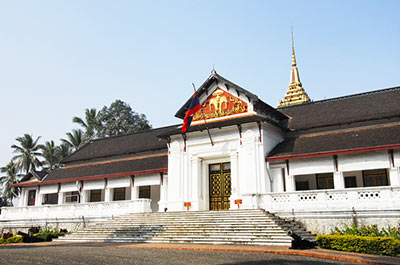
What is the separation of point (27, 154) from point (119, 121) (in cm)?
1358

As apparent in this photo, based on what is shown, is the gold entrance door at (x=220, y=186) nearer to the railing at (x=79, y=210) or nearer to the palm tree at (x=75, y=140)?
the railing at (x=79, y=210)

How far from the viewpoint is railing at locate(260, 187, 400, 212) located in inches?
620

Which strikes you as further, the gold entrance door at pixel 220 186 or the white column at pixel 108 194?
the white column at pixel 108 194

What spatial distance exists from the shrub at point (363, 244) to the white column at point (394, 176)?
20.2 feet

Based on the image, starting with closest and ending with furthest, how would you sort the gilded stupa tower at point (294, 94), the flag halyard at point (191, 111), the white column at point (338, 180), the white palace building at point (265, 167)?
1. the white palace building at point (265, 167)
2. the white column at point (338, 180)
3. the flag halyard at point (191, 111)
4. the gilded stupa tower at point (294, 94)

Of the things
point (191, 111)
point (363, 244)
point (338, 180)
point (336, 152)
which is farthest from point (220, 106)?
point (363, 244)

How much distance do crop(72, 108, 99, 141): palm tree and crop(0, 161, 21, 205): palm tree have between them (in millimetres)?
10380

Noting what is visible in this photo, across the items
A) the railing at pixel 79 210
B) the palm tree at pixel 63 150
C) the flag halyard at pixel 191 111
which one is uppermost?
the palm tree at pixel 63 150

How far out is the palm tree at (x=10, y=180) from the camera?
50506mm

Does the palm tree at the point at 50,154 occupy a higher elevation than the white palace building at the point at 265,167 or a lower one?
higher

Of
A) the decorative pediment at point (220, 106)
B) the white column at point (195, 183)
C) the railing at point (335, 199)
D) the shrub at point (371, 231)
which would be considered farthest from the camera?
the decorative pediment at point (220, 106)

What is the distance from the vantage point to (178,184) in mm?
22828

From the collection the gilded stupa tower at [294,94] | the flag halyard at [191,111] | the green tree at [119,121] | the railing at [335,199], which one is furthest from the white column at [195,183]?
the green tree at [119,121]

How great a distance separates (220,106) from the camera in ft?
77.3
